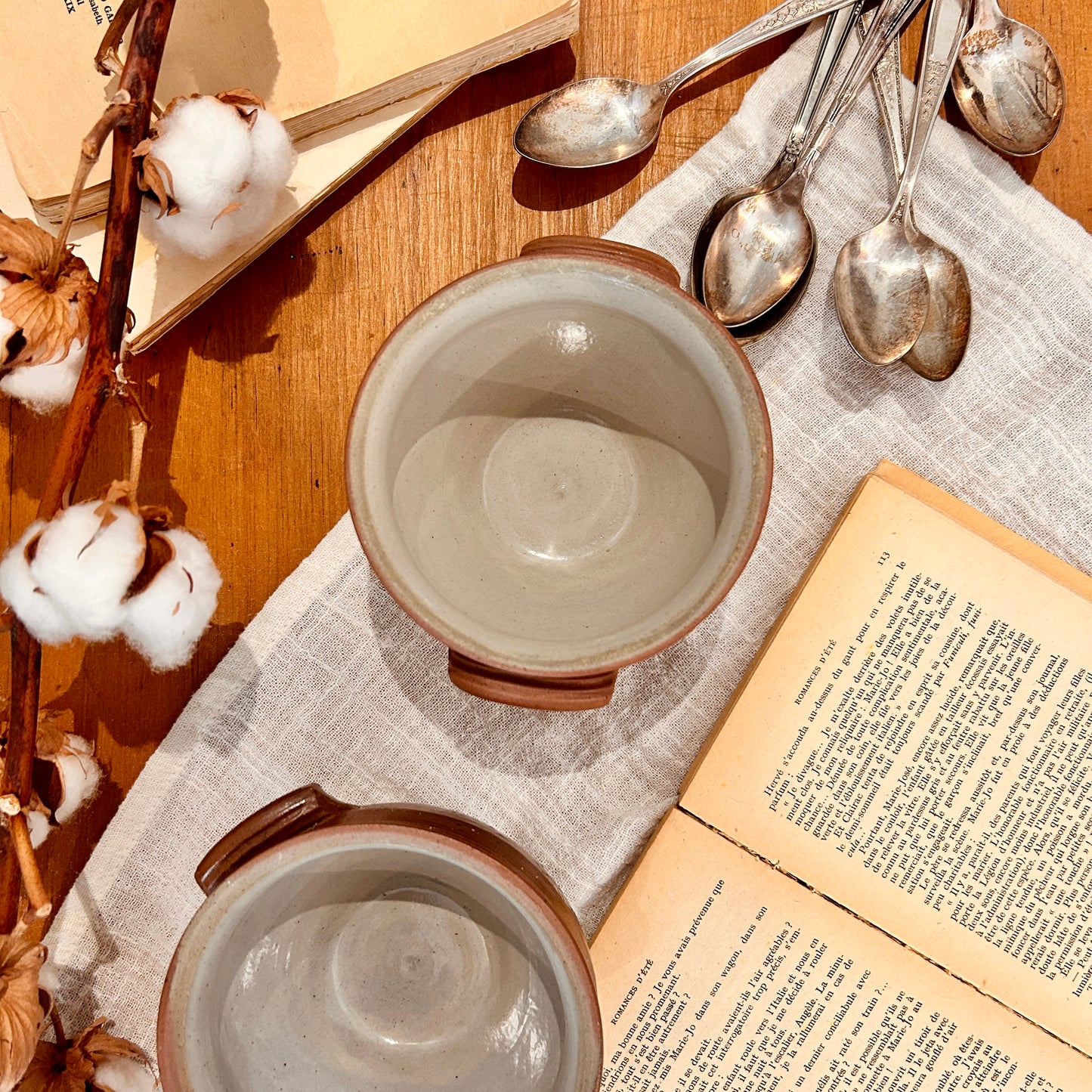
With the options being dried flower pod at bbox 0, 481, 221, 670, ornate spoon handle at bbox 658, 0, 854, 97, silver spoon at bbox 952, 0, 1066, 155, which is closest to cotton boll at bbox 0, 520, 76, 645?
dried flower pod at bbox 0, 481, 221, 670

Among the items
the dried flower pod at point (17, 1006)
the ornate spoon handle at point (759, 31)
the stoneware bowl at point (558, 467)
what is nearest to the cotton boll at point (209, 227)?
the stoneware bowl at point (558, 467)

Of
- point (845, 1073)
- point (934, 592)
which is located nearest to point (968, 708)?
point (934, 592)

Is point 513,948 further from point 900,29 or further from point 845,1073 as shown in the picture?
point 900,29

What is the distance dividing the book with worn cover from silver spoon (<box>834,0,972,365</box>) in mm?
218

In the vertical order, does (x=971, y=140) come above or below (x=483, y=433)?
above

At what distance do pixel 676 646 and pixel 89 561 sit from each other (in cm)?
33

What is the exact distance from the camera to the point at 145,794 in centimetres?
58

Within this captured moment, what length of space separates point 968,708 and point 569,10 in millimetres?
473

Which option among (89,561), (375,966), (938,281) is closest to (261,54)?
(89,561)

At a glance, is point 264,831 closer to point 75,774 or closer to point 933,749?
point 75,774

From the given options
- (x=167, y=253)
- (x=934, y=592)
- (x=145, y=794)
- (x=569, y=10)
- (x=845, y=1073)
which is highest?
(x=569, y=10)

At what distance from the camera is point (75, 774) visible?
1.68 feet

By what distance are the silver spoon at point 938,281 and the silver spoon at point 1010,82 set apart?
44 millimetres

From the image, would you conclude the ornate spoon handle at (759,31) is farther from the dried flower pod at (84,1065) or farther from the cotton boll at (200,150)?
the dried flower pod at (84,1065)
